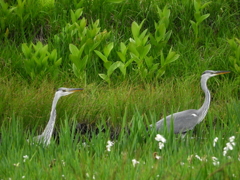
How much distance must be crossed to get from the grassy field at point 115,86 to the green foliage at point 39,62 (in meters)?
0.01

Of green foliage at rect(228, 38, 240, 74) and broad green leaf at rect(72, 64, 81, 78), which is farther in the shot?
green foliage at rect(228, 38, 240, 74)

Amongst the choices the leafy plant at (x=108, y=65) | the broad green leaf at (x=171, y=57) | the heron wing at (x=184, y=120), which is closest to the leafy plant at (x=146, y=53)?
the broad green leaf at (x=171, y=57)

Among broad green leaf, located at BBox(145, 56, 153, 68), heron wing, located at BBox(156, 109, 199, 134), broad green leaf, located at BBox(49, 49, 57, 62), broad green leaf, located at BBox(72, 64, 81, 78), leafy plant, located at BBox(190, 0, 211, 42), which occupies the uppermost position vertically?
leafy plant, located at BBox(190, 0, 211, 42)

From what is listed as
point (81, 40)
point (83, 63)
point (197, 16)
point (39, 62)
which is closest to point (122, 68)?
point (83, 63)

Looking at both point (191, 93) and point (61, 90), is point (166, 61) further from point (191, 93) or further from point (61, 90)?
point (61, 90)

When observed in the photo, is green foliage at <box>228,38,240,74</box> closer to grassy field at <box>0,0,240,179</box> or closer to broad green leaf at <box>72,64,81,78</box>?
grassy field at <box>0,0,240,179</box>

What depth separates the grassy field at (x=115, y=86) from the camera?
4141 mm

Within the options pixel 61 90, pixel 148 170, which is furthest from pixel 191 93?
pixel 148 170

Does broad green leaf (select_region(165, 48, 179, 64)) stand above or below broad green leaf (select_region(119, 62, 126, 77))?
above

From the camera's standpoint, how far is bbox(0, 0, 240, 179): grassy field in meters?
4.14

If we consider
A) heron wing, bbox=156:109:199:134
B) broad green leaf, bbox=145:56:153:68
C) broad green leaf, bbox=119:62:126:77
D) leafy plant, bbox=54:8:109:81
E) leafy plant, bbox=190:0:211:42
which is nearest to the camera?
heron wing, bbox=156:109:199:134

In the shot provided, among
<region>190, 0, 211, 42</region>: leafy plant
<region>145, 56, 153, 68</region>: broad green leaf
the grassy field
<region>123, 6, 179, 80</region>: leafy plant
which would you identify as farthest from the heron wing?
<region>190, 0, 211, 42</region>: leafy plant

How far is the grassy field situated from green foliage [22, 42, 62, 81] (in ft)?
0.05

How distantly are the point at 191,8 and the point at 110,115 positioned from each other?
3.06m
